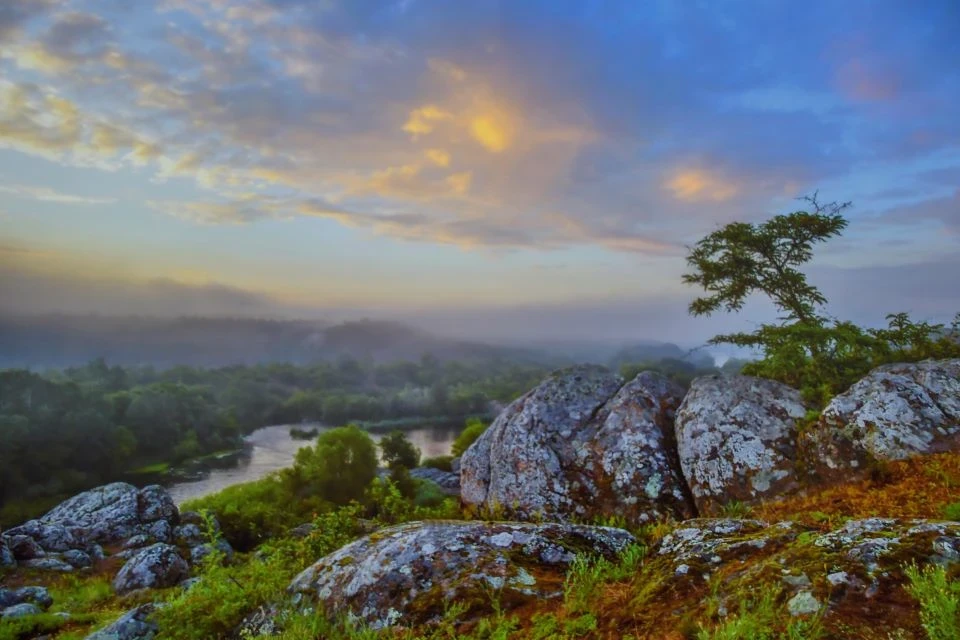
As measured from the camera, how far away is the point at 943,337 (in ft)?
47.5

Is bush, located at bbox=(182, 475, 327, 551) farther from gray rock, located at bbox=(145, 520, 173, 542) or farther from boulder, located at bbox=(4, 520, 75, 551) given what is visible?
boulder, located at bbox=(4, 520, 75, 551)

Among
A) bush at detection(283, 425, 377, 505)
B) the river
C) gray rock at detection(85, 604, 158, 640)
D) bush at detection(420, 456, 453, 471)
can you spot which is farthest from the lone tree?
the river

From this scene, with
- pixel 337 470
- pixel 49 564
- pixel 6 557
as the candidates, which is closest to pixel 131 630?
pixel 49 564

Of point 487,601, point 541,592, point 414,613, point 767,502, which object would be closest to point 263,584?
point 414,613

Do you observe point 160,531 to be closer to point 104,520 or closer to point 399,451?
point 104,520

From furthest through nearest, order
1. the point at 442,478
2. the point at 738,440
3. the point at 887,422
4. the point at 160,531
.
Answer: the point at 442,478, the point at 160,531, the point at 738,440, the point at 887,422

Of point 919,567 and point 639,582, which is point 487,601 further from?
point 919,567

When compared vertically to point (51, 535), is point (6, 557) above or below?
above

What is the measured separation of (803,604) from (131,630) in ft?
30.9

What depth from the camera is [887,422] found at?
11352mm

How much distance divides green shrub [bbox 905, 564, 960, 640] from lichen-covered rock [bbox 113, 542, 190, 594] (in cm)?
2007

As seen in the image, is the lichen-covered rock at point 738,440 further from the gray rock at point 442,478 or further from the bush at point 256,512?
the gray rock at point 442,478

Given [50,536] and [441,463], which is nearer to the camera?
[50,536]

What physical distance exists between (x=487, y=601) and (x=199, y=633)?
13.8 feet
